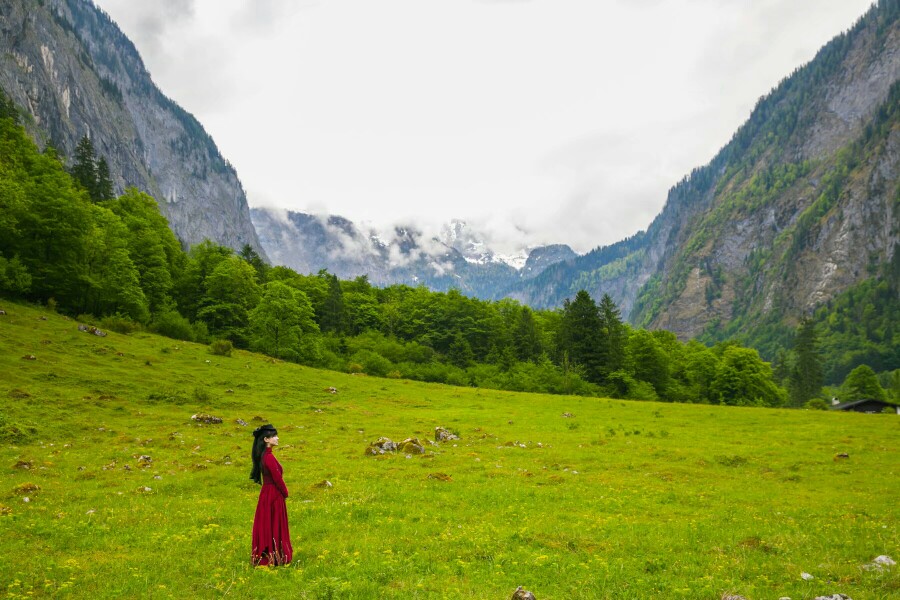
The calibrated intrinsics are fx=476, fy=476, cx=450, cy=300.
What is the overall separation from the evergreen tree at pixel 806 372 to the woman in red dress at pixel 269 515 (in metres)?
172

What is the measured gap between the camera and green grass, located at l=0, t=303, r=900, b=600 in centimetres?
1106

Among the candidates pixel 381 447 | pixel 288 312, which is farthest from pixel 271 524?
pixel 288 312

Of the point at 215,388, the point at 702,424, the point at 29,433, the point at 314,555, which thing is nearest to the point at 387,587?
the point at 314,555

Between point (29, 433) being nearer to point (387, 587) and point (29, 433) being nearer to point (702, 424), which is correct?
point (387, 587)

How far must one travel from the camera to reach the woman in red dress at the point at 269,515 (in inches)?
464

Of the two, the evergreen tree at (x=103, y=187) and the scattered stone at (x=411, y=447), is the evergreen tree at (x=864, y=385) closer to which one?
the scattered stone at (x=411, y=447)

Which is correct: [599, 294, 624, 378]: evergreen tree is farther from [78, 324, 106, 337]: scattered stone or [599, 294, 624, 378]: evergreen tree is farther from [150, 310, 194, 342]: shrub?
[78, 324, 106, 337]: scattered stone

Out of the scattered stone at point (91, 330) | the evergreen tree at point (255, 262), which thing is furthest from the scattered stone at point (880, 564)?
the evergreen tree at point (255, 262)

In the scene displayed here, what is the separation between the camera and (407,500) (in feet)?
60.6

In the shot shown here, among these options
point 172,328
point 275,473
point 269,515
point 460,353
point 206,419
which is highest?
point 172,328

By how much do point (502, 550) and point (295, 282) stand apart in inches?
4320

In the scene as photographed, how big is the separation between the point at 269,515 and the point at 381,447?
55.9ft

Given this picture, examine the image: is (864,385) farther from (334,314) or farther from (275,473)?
(275,473)

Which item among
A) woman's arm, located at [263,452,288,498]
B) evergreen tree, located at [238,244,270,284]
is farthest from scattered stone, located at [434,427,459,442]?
evergreen tree, located at [238,244,270,284]
